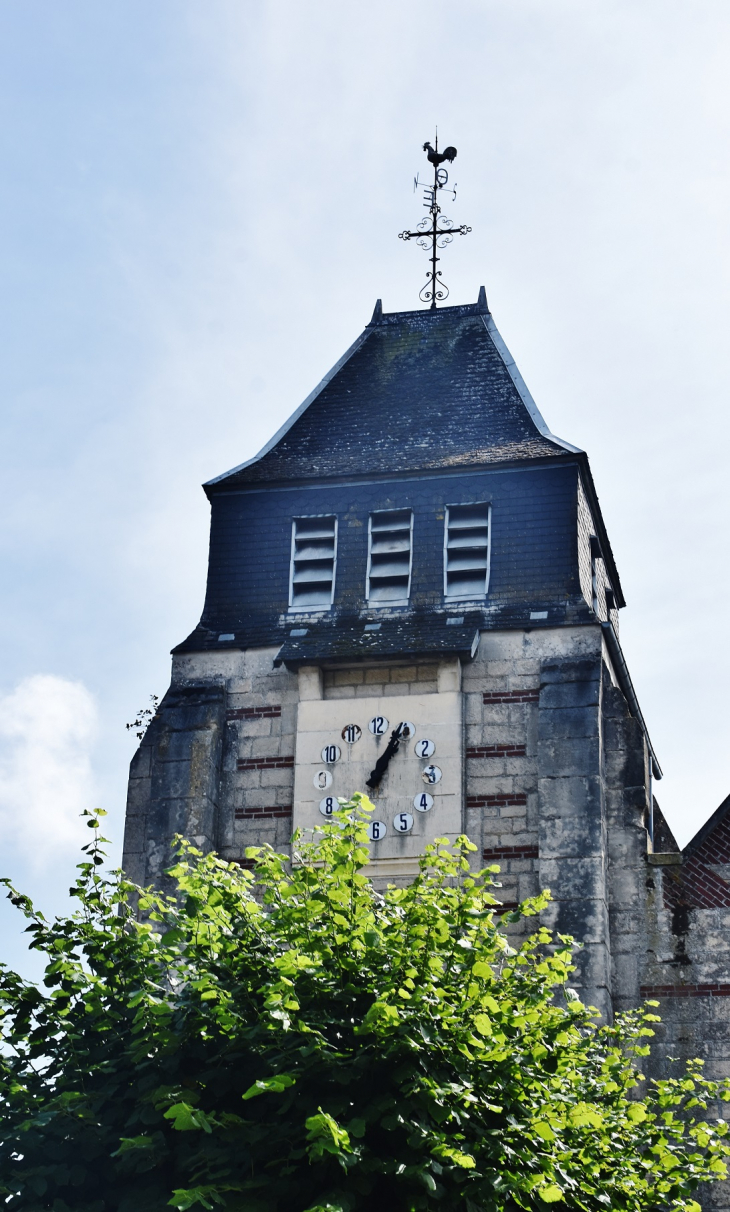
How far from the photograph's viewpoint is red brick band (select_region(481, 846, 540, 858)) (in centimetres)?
1950

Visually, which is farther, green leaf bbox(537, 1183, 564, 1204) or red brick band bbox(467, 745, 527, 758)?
red brick band bbox(467, 745, 527, 758)

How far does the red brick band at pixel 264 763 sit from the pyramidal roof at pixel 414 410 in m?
3.99

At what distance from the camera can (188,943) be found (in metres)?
12.1

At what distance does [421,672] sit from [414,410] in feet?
14.9

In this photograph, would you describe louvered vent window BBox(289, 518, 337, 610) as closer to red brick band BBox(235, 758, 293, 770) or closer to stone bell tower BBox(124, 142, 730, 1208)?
stone bell tower BBox(124, 142, 730, 1208)

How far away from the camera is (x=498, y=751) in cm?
2012

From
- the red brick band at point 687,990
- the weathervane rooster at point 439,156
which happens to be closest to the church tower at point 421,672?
the red brick band at point 687,990

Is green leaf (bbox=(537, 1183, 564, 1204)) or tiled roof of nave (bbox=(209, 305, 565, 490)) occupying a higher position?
tiled roof of nave (bbox=(209, 305, 565, 490))

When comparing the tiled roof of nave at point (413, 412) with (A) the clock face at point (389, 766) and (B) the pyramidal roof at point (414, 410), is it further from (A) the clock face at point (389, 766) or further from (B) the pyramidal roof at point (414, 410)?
(A) the clock face at point (389, 766)

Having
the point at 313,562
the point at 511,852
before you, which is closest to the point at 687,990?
the point at 511,852

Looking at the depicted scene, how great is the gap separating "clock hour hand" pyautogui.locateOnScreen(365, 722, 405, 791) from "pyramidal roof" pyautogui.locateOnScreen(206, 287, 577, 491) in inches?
152

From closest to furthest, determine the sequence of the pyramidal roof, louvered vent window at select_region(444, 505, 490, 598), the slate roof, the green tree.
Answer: the green tree, the slate roof, louvered vent window at select_region(444, 505, 490, 598), the pyramidal roof

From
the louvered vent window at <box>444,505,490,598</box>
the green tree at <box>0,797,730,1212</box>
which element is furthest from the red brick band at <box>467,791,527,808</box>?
the green tree at <box>0,797,730,1212</box>

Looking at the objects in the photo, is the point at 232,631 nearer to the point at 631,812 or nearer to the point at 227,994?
the point at 631,812
